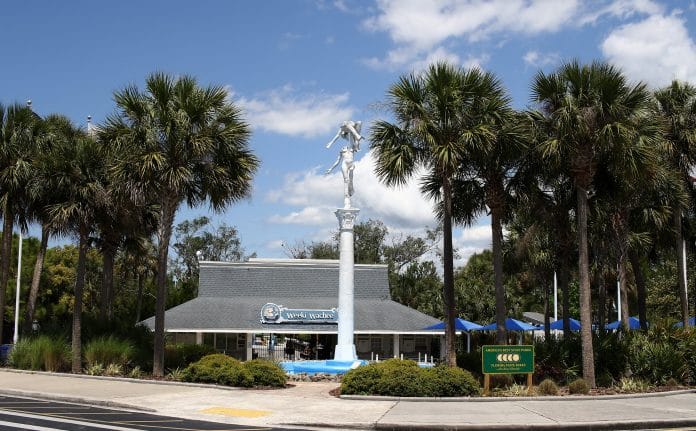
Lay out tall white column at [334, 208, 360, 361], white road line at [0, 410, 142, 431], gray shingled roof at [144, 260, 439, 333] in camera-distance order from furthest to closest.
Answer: gray shingled roof at [144, 260, 439, 333] → tall white column at [334, 208, 360, 361] → white road line at [0, 410, 142, 431]

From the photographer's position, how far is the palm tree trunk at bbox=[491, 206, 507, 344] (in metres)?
21.9

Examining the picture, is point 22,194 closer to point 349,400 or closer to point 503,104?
point 349,400

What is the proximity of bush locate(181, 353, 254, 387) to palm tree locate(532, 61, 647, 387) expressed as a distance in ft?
31.2

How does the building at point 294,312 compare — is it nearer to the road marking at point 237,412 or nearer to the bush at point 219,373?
the bush at point 219,373

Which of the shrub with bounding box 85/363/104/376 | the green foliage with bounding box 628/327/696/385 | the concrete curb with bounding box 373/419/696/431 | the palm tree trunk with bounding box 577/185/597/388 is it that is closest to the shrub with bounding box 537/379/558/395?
the palm tree trunk with bounding box 577/185/597/388

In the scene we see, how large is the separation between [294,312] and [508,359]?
19.9 m

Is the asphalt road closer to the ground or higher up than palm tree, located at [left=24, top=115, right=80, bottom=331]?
closer to the ground

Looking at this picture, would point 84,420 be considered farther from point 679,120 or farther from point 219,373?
point 679,120

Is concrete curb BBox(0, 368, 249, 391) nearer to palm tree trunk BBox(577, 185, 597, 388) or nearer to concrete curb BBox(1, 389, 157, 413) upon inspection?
concrete curb BBox(1, 389, 157, 413)

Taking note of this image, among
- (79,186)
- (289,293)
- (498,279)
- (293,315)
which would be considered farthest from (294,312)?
(498,279)

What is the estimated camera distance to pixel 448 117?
21.4 m

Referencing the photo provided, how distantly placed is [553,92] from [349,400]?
1053 centimetres

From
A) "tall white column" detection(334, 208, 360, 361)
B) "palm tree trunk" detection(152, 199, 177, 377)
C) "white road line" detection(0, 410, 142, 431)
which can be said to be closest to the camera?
"white road line" detection(0, 410, 142, 431)

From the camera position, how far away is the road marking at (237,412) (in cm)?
1535
